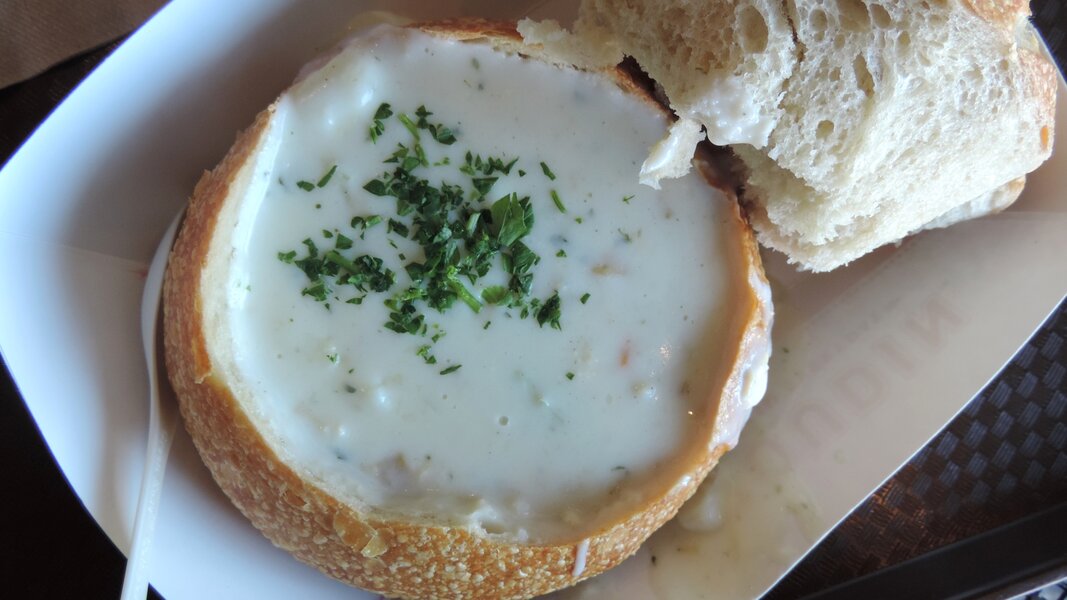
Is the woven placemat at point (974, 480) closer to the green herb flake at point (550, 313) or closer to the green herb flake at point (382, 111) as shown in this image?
the green herb flake at point (550, 313)

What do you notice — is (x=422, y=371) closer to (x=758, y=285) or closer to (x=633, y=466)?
(x=633, y=466)

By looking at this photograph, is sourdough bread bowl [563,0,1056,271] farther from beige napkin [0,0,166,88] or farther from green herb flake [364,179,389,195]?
beige napkin [0,0,166,88]

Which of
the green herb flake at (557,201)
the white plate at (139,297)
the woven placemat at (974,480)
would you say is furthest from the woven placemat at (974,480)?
the green herb flake at (557,201)

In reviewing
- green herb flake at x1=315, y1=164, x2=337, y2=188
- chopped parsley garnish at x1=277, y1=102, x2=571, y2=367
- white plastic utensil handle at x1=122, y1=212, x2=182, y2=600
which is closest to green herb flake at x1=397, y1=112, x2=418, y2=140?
chopped parsley garnish at x1=277, y1=102, x2=571, y2=367

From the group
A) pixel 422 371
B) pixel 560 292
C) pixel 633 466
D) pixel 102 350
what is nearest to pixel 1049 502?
pixel 633 466

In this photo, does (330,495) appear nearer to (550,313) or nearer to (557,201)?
(550,313)
